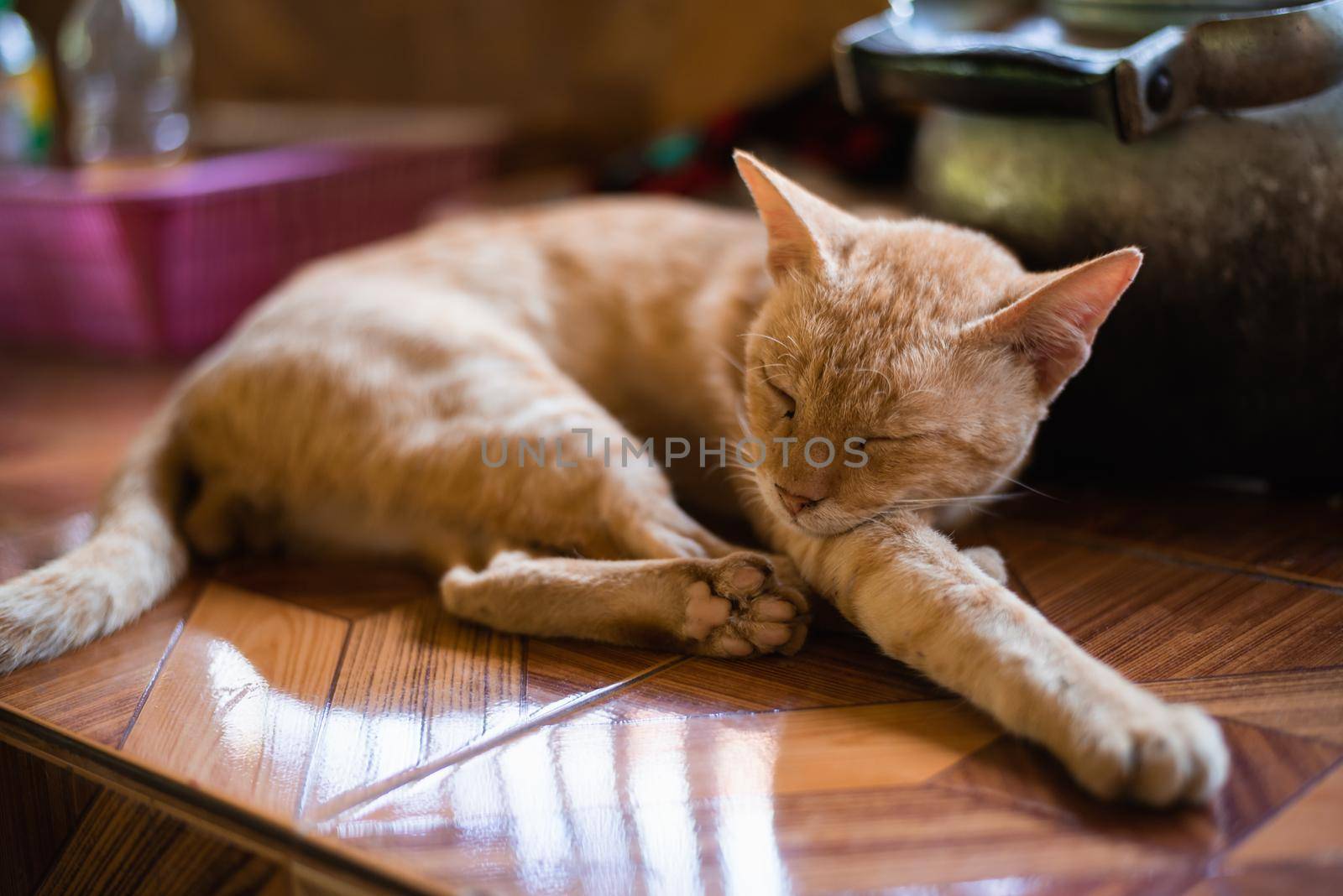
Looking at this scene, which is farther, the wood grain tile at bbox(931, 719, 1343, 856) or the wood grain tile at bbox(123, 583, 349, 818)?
the wood grain tile at bbox(123, 583, 349, 818)

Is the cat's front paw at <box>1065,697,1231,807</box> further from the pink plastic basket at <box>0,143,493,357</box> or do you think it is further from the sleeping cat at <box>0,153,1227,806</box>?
the pink plastic basket at <box>0,143,493,357</box>

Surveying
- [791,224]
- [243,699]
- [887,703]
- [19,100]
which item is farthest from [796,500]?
[19,100]

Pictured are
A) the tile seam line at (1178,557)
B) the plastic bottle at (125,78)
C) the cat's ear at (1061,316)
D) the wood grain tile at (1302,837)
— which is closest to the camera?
the wood grain tile at (1302,837)

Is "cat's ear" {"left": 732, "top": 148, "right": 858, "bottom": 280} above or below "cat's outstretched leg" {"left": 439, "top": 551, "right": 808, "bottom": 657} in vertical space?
above

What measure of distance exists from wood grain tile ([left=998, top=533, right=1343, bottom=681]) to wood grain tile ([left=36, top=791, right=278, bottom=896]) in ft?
3.37

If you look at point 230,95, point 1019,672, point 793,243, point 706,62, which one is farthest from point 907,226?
point 230,95

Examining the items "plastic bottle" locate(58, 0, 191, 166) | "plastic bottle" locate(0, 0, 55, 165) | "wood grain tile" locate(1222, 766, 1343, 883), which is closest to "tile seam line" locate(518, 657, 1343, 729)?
"wood grain tile" locate(1222, 766, 1343, 883)

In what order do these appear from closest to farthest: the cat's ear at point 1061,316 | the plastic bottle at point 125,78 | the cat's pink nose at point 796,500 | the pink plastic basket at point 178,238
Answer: the cat's ear at point 1061,316, the cat's pink nose at point 796,500, the pink plastic basket at point 178,238, the plastic bottle at point 125,78

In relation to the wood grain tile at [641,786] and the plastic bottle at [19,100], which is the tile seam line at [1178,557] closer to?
the wood grain tile at [641,786]

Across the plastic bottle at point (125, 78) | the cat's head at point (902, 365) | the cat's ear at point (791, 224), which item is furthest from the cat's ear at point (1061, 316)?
the plastic bottle at point (125, 78)

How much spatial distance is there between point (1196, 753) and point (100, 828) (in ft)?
3.85

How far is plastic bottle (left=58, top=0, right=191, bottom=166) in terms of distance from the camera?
3.29 meters

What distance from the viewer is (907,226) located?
1610 mm

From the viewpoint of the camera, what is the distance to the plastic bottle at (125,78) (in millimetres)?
3289
